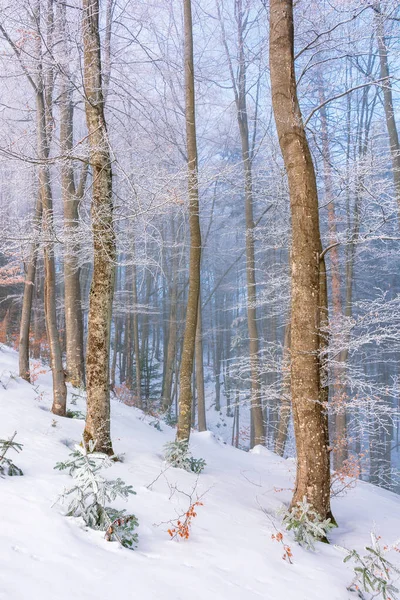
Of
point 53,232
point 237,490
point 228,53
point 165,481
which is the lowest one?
point 237,490

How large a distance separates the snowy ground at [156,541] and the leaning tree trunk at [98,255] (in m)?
0.65

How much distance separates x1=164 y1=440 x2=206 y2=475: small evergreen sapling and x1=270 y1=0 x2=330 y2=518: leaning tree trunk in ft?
6.23

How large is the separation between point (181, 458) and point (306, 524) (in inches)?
91.3

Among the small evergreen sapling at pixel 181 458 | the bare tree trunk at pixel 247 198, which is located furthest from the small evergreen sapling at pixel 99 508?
the bare tree trunk at pixel 247 198

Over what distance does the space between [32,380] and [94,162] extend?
20.1 ft

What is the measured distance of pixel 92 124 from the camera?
546 cm

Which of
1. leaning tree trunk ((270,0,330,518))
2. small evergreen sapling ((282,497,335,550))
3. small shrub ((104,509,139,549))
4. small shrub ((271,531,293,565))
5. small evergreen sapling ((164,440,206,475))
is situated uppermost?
leaning tree trunk ((270,0,330,518))

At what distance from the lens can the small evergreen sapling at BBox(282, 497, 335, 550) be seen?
4008mm

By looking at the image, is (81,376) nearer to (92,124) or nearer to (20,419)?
(20,419)

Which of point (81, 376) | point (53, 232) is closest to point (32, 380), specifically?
point (81, 376)

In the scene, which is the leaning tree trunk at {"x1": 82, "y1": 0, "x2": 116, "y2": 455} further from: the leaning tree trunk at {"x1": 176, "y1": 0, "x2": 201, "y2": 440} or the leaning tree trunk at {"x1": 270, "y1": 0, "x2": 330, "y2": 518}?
the leaning tree trunk at {"x1": 270, "y1": 0, "x2": 330, "y2": 518}

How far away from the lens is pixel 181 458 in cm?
603

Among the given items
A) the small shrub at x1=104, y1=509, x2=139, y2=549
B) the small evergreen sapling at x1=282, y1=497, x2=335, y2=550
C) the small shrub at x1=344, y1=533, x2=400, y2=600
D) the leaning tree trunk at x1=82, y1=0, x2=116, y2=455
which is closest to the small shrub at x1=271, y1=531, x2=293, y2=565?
the small evergreen sapling at x1=282, y1=497, x2=335, y2=550

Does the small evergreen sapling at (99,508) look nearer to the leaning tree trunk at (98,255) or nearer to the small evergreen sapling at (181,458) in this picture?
the leaning tree trunk at (98,255)
